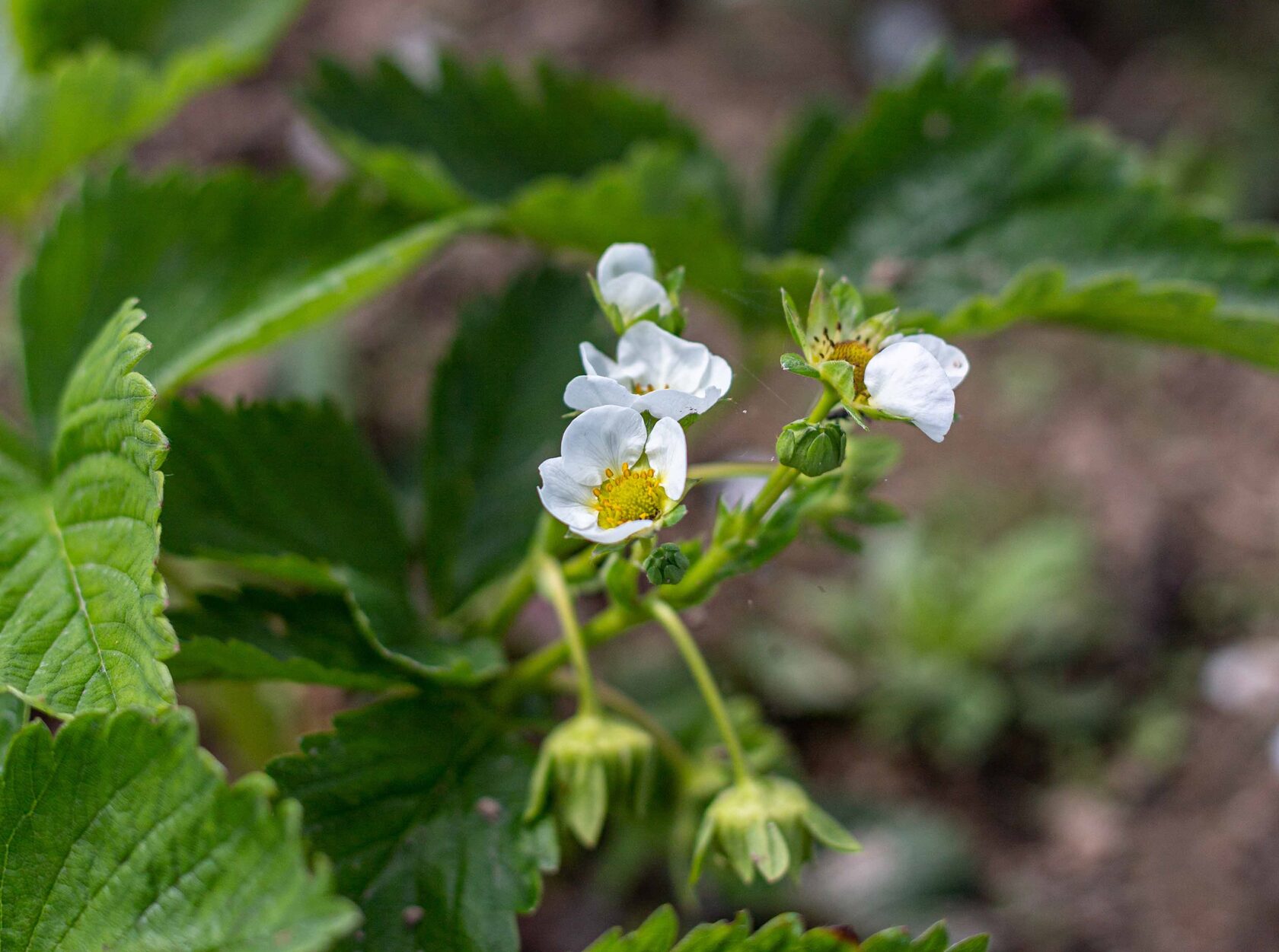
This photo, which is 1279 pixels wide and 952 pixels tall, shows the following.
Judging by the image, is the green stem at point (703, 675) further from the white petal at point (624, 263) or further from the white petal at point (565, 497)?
the white petal at point (624, 263)

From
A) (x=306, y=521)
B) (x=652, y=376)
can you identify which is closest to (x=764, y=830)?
(x=652, y=376)

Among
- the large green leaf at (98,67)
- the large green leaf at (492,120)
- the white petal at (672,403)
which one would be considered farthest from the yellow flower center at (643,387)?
the large green leaf at (98,67)

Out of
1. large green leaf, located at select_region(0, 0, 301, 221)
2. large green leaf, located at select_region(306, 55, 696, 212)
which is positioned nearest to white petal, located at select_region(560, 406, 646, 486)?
large green leaf, located at select_region(306, 55, 696, 212)

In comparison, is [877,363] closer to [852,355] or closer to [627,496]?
[852,355]

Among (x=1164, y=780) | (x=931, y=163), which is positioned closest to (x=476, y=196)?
(x=931, y=163)

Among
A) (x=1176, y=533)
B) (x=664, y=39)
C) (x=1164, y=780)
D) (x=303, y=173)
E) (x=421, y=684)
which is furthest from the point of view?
(x=664, y=39)

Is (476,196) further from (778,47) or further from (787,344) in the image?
(778,47)
